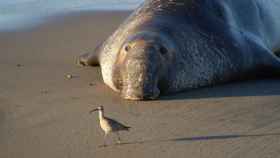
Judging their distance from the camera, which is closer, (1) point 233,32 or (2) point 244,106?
(2) point 244,106

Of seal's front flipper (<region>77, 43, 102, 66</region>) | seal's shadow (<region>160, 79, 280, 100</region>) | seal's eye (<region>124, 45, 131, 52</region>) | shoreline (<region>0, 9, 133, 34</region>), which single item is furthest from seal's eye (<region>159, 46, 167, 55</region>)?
shoreline (<region>0, 9, 133, 34</region>)

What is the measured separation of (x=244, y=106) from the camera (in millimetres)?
6465

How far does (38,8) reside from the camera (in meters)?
13.5

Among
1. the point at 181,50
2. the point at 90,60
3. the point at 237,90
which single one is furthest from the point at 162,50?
the point at 90,60

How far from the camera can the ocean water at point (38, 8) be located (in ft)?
39.3

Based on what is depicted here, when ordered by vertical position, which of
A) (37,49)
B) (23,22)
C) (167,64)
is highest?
(23,22)

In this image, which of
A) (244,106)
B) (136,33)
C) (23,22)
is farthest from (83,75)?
(23,22)

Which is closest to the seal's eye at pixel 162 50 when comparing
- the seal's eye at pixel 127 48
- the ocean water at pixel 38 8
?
the seal's eye at pixel 127 48

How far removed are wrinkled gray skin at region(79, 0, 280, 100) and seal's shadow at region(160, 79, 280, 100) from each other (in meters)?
0.14

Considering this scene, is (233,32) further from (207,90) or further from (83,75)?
(83,75)

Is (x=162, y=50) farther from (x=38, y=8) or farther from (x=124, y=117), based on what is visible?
(x=38, y=8)

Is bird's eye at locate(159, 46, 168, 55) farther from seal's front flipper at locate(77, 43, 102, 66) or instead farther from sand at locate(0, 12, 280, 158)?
seal's front flipper at locate(77, 43, 102, 66)

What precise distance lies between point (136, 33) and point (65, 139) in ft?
7.60

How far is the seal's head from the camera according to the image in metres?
6.82
